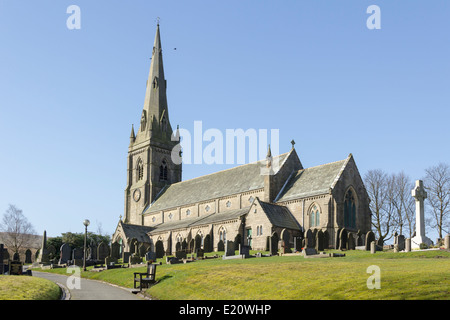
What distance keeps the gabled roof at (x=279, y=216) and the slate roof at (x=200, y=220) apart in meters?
3.48

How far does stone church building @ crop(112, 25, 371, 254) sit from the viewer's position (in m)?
52.0

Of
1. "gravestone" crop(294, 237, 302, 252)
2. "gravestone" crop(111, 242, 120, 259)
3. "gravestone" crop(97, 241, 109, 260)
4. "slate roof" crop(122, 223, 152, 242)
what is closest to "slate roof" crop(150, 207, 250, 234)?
"slate roof" crop(122, 223, 152, 242)

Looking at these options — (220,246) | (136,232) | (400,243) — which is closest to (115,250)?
(136,232)

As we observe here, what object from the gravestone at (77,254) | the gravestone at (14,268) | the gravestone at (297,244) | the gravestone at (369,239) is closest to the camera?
the gravestone at (14,268)

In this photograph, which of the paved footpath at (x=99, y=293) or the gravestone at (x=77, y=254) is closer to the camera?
the paved footpath at (x=99, y=293)

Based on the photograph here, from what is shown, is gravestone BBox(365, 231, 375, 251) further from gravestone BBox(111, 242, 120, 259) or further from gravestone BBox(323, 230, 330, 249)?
gravestone BBox(111, 242, 120, 259)

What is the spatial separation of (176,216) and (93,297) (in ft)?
156

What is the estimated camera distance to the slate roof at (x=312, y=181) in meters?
53.1

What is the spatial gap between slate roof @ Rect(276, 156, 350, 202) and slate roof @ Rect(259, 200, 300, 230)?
169cm

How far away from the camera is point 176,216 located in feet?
232

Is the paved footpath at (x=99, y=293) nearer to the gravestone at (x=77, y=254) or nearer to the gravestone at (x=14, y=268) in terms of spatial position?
the gravestone at (x=14, y=268)

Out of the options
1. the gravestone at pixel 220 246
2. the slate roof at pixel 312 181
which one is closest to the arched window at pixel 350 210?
the slate roof at pixel 312 181
